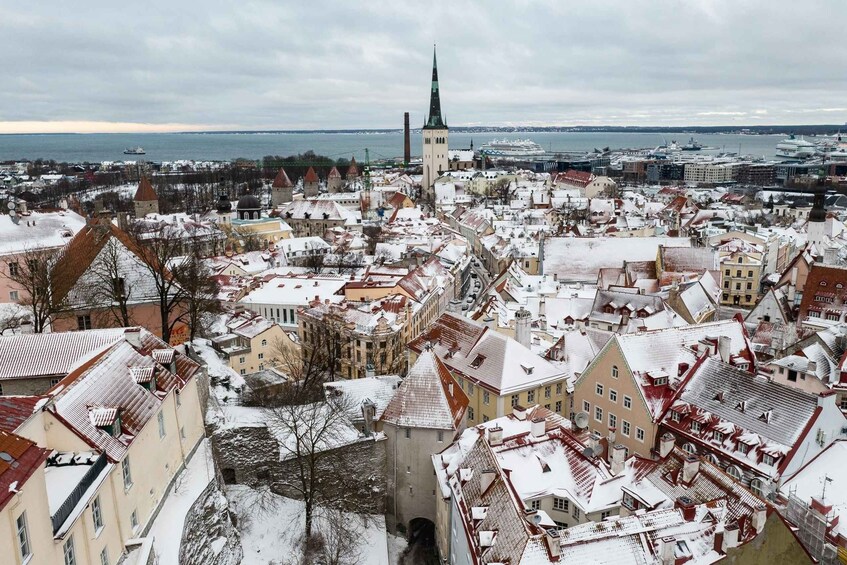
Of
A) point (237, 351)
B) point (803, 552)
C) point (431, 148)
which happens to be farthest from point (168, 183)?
point (803, 552)

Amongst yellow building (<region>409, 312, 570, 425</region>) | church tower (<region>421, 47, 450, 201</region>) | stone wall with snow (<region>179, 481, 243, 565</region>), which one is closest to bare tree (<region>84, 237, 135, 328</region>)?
stone wall with snow (<region>179, 481, 243, 565</region>)

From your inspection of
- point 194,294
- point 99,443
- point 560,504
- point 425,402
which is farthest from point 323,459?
point 194,294

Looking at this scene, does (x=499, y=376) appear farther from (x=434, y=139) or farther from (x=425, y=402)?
(x=434, y=139)

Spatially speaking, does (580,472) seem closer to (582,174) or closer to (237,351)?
(237,351)

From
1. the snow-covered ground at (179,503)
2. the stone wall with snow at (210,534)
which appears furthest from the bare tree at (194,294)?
the stone wall with snow at (210,534)

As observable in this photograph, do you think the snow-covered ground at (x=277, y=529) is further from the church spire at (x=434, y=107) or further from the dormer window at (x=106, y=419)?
the church spire at (x=434, y=107)
